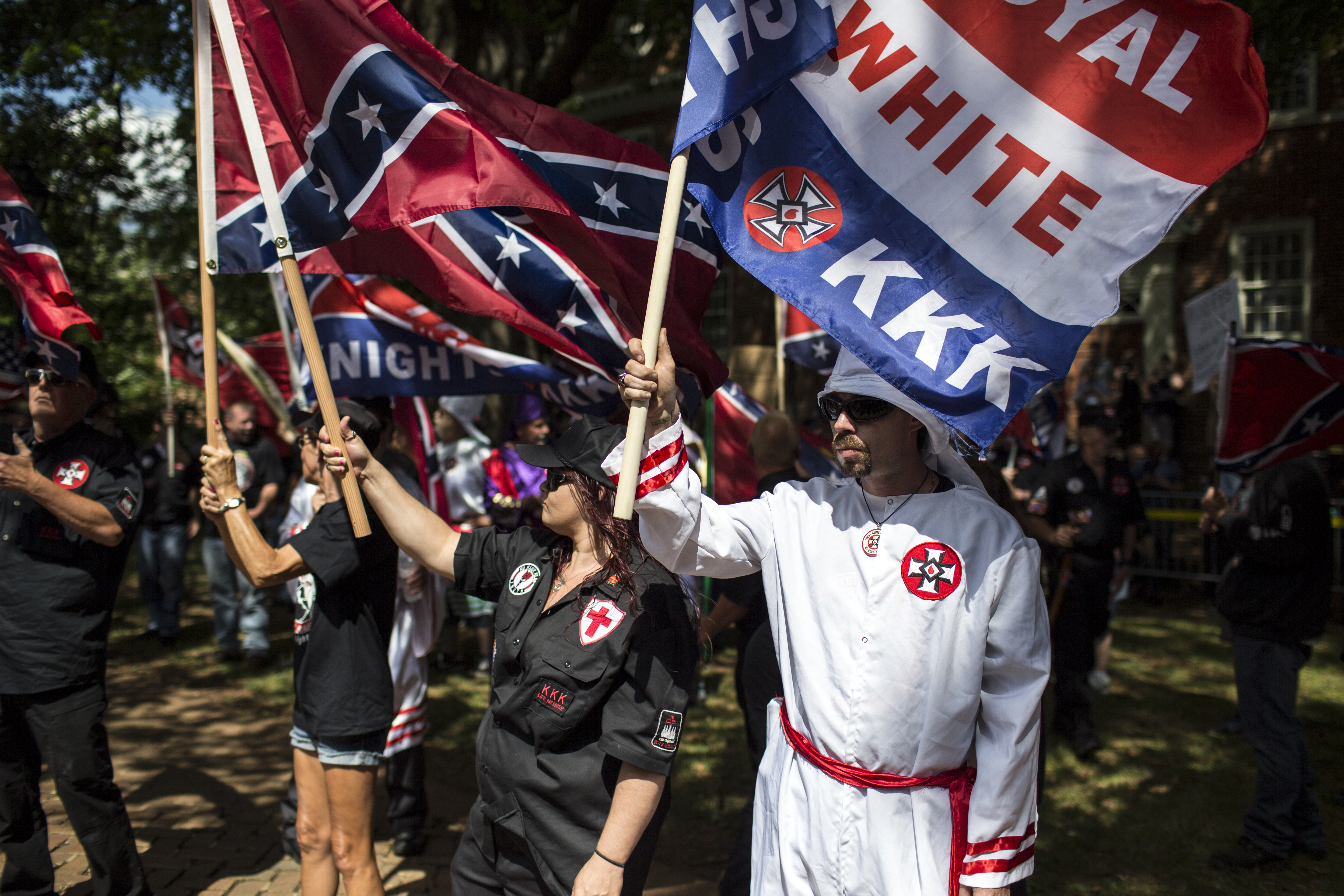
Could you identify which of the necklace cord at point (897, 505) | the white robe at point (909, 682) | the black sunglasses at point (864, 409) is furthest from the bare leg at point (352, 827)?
the black sunglasses at point (864, 409)

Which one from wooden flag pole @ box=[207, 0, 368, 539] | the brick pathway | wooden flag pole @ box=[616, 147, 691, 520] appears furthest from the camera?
the brick pathway

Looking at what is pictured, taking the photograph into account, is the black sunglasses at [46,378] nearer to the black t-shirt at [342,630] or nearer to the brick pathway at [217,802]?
the black t-shirt at [342,630]

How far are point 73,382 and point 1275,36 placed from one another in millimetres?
8229

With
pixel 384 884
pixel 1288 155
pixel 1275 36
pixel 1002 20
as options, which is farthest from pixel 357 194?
pixel 1288 155

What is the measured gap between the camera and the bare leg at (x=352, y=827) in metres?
3.25

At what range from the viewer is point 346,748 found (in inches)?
129

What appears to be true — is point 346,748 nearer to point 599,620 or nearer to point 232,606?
point 599,620

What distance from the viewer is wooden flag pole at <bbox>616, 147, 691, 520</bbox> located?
6.70 feet

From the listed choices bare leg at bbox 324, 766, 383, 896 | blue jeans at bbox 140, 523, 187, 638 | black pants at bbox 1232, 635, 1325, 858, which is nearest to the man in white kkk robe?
bare leg at bbox 324, 766, 383, 896

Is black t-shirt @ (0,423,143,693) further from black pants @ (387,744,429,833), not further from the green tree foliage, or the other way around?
the green tree foliage

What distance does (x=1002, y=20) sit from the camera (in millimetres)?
2475

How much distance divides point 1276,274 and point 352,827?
1760 cm

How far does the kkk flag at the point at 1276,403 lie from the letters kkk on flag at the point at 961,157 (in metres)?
2.86

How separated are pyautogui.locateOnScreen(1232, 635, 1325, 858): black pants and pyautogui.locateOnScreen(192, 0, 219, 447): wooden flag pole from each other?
4.71m
